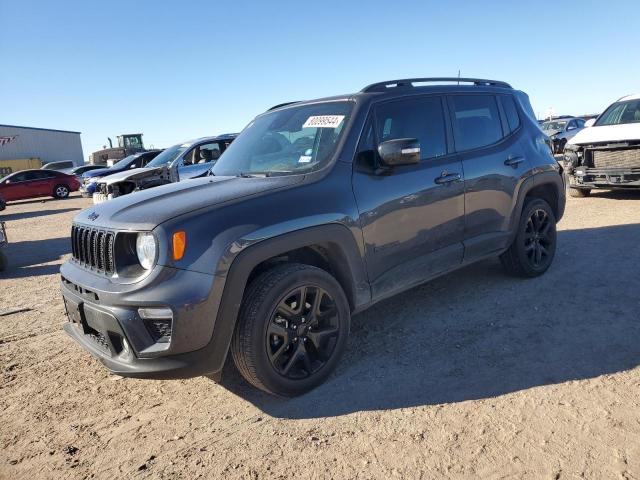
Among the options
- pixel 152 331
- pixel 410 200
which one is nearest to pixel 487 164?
pixel 410 200

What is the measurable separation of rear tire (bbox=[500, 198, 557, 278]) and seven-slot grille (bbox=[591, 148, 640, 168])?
436 centimetres

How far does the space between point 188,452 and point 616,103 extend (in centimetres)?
1022

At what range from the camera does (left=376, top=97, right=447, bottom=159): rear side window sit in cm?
364

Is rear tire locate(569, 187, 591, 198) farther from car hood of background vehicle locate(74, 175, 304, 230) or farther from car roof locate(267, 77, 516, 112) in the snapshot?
car hood of background vehicle locate(74, 175, 304, 230)

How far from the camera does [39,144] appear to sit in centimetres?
5400

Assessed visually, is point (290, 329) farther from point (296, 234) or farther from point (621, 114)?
point (621, 114)

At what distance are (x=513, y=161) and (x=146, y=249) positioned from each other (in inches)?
135

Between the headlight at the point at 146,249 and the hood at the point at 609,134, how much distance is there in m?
8.39

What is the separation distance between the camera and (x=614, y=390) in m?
2.85

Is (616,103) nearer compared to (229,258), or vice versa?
(229,258)

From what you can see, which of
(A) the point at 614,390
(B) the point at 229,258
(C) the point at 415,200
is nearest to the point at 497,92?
(C) the point at 415,200

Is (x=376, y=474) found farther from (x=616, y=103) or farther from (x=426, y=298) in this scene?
(x=616, y=103)

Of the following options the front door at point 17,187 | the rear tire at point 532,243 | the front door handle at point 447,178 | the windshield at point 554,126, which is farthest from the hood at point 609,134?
the front door at point 17,187

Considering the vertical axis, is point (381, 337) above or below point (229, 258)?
below
